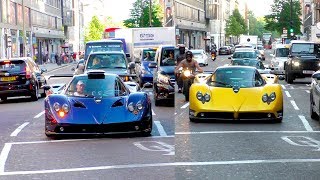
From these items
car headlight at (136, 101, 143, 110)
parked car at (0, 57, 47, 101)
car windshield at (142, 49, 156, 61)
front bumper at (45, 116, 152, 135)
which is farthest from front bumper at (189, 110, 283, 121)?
car windshield at (142, 49, 156, 61)

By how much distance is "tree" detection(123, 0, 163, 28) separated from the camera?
62.5m

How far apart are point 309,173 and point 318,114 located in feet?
23.1

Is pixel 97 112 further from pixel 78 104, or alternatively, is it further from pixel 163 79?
pixel 163 79

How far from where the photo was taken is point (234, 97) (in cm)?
1413

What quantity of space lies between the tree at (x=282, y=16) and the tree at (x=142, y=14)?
19.8 m

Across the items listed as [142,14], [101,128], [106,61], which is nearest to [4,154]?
[101,128]

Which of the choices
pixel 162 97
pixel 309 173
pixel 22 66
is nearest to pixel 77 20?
pixel 22 66

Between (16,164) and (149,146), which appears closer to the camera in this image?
(16,164)

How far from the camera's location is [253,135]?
12016mm

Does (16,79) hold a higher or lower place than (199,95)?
lower

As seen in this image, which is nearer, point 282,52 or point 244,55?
point 244,55

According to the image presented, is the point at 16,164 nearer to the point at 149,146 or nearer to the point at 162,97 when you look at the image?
the point at 149,146

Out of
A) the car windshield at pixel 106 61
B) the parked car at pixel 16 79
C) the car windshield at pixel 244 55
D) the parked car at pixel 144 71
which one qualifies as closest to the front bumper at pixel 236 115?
the car windshield at pixel 106 61

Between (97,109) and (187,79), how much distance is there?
10.4 ft
